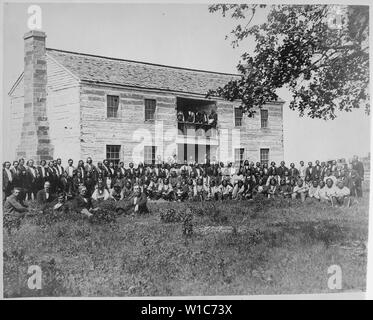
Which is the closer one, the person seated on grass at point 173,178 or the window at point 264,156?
the person seated on grass at point 173,178

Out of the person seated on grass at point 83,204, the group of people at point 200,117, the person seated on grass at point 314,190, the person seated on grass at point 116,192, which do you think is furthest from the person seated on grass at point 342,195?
the person seated on grass at point 83,204

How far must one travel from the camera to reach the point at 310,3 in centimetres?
806

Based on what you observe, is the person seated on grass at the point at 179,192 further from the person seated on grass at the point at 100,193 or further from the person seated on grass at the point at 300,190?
the person seated on grass at the point at 300,190

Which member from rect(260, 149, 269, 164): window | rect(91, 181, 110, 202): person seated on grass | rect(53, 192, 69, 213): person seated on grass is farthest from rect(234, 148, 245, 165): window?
rect(53, 192, 69, 213): person seated on grass

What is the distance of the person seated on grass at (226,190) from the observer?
836 centimetres

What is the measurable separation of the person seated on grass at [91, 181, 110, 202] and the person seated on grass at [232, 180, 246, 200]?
6.62 feet

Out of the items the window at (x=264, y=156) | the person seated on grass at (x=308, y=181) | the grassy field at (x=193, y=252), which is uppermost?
the window at (x=264, y=156)

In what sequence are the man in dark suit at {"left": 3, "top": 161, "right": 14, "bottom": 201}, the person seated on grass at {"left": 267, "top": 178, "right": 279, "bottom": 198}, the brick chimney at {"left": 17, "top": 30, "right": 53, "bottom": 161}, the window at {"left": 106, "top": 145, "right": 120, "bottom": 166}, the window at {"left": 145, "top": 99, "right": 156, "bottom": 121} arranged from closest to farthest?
the man in dark suit at {"left": 3, "top": 161, "right": 14, "bottom": 201} < the brick chimney at {"left": 17, "top": 30, "right": 53, "bottom": 161} < the window at {"left": 106, "top": 145, "right": 120, "bottom": 166} < the window at {"left": 145, "top": 99, "right": 156, "bottom": 121} < the person seated on grass at {"left": 267, "top": 178, "right": 279, "bottom": 198}

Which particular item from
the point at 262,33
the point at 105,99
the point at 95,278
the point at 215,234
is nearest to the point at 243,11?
the point at 262,33

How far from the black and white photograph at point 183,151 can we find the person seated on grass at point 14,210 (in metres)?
0.02

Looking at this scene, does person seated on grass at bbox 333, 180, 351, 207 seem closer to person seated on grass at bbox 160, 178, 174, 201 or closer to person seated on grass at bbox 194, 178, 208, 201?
person seated on grass at bbox 194, 178, 208, 201

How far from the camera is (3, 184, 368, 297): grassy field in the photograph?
25.3ft

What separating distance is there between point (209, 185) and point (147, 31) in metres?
2.61

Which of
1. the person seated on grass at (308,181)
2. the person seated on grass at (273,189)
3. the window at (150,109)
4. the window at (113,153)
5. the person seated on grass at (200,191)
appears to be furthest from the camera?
the person seated on grass at (308,181)
